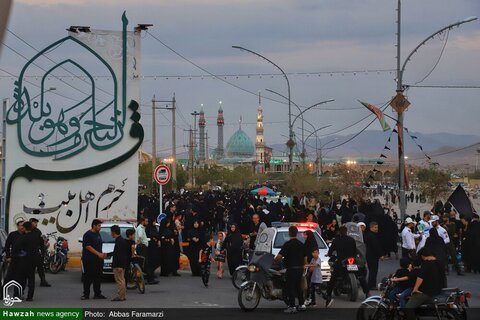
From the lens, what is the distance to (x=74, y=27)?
24.3m

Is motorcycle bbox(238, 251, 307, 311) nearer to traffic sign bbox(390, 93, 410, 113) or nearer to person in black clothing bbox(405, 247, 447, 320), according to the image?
person in black clothing bbox(405, 247, 447, 320)

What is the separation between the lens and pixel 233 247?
19.2 metres

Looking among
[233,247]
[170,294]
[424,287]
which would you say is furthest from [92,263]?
[424,287]

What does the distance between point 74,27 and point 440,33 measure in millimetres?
11064

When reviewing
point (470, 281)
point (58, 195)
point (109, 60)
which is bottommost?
point (470, 281)

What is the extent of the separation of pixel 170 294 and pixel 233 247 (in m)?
3.85

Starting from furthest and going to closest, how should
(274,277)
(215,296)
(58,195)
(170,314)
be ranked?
(58,195), (215,296), (274,277), (170,314)

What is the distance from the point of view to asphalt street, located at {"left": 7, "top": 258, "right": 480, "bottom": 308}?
1341 cm

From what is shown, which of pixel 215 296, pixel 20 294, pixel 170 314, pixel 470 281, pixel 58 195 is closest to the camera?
pixel 170 314

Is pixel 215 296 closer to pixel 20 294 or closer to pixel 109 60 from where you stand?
pixel 20 294

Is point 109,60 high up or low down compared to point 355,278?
up

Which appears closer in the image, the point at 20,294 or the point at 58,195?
the point at 20,294

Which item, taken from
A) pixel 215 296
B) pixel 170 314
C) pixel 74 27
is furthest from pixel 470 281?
pixel 74 27

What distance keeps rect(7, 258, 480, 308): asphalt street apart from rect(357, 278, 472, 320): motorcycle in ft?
10.4
